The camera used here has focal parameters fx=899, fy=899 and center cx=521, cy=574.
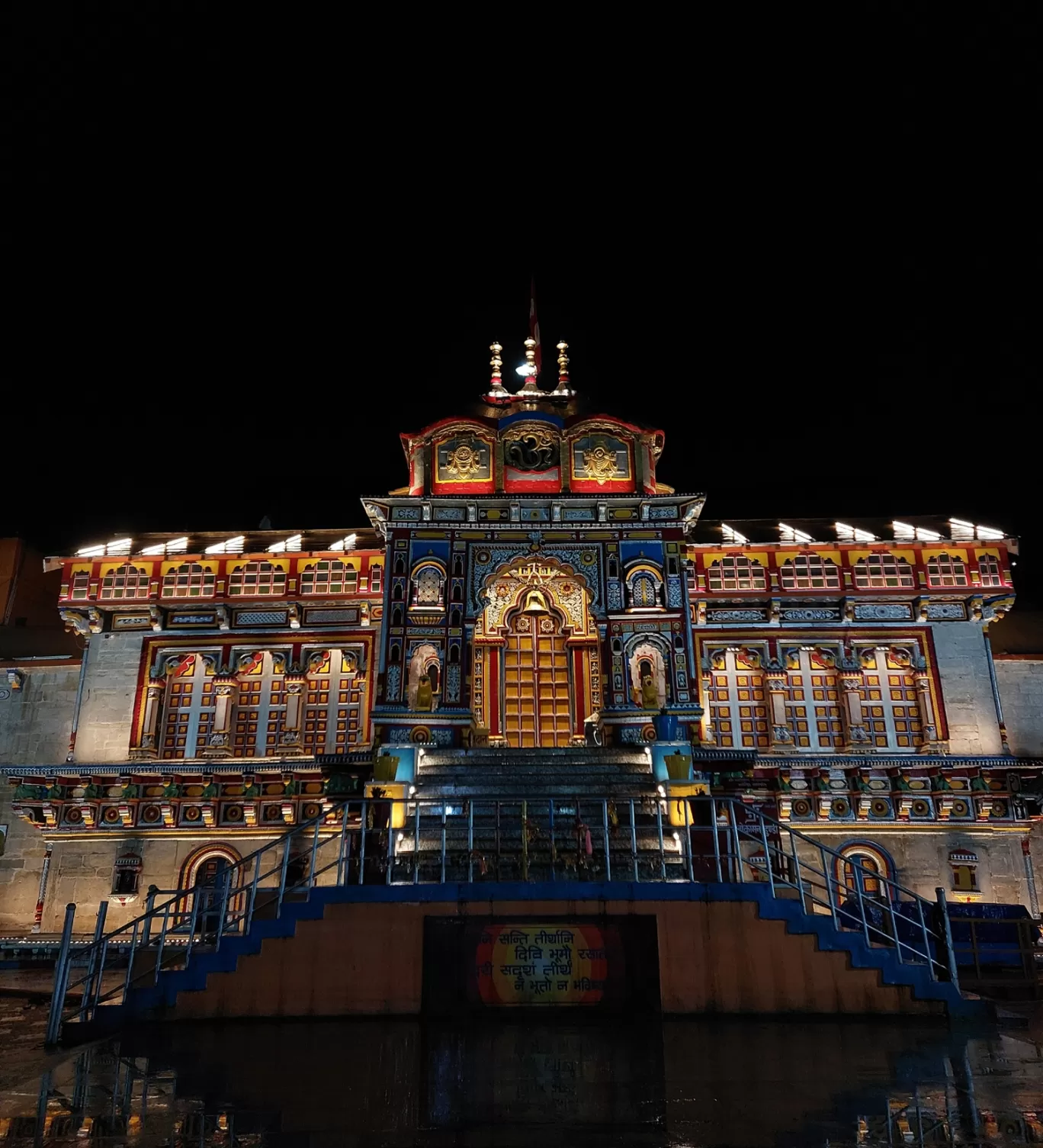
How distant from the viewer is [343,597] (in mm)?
22969

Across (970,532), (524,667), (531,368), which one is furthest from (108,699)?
(970,532)

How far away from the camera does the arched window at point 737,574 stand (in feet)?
75.0

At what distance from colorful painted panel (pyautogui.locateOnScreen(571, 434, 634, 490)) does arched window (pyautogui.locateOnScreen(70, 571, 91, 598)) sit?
1266 cm

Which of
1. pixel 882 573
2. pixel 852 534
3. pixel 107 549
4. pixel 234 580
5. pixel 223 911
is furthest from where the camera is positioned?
pixel 107 549

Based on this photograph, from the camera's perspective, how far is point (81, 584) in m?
23.0

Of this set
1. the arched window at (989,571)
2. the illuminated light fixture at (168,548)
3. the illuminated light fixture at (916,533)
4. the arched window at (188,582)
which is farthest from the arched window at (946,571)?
the illuminated light fixture at (168,548)

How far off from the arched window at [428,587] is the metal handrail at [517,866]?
5.05m

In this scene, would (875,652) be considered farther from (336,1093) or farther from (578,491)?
(336,1093)

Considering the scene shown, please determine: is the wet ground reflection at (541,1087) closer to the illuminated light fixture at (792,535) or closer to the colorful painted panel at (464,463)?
the colorful painted panel at (464,463)

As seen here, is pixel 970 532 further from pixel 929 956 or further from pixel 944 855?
pixel 929 956

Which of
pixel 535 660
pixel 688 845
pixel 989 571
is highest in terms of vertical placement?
pixel 989 571

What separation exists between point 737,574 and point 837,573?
254 cm

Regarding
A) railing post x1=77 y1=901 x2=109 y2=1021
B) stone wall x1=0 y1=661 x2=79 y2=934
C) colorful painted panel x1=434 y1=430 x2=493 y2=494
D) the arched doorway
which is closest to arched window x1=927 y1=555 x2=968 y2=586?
the arched doorway

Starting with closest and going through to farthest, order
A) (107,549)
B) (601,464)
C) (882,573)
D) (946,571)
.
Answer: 1. (601,464)
2. (946,571)
3. (882,573)
4. (107,549)
